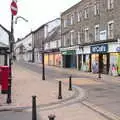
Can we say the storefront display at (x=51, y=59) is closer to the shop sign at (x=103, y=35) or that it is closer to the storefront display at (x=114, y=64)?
the shop sign at (x=103, y=35)

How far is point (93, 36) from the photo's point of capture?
143ft

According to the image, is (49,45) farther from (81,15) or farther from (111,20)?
(111,20)

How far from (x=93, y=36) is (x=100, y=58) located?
10.1 ft

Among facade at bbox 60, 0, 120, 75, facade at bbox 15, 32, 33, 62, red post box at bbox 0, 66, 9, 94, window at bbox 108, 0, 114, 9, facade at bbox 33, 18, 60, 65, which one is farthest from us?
facade at bbox 15, 32, 33, 62

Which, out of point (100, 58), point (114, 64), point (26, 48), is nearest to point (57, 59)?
point (100, 58)

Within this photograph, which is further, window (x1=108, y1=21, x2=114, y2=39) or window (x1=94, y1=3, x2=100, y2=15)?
window (x1=94, y1=3, x2=100, y2=15)

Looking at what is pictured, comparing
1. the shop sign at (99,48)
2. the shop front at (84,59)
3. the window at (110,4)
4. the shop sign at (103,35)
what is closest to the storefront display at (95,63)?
the shop sign at (99,48)

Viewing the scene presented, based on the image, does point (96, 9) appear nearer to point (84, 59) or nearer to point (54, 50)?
point (84, 59)

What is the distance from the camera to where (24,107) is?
14234 mm

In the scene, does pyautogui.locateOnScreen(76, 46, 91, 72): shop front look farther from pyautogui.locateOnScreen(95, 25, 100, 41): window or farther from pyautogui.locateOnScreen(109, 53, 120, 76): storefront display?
pyautogui.locateOnScreen(109, 53, 120, 76): storefront display

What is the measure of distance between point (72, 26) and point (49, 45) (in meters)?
21.4

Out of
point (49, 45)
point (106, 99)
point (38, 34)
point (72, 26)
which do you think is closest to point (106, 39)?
point (72, 26)

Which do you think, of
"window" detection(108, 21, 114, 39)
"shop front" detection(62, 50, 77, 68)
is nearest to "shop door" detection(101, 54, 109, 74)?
"window" detection(108, 21, 114, 39)

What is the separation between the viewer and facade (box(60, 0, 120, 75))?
124ft
